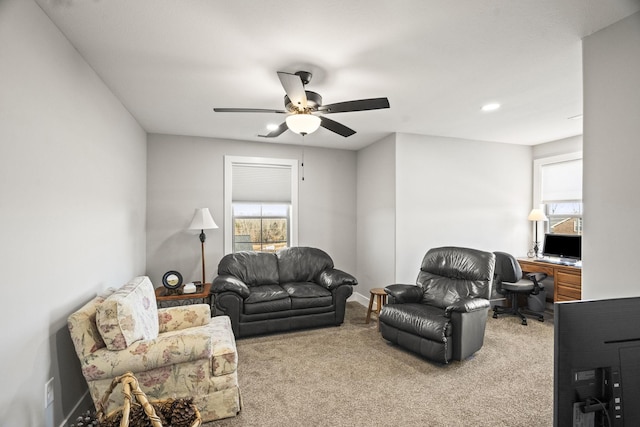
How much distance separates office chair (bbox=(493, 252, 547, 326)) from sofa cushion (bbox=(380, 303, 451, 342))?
1572mm

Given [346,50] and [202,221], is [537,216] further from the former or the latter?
[202,221]

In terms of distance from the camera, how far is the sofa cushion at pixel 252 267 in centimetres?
430

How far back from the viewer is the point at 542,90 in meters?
3.01

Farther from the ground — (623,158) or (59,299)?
(623,158)

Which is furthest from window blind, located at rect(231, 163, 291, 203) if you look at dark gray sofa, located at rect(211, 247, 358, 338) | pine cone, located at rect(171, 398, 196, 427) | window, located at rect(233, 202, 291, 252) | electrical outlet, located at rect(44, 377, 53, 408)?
pine cone, located at rect(171, 398, 196, 427)

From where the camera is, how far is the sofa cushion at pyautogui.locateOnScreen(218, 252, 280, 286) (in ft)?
14.1

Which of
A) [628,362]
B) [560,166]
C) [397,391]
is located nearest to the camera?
[628,362]

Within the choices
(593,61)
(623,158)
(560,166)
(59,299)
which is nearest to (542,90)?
(593,61)

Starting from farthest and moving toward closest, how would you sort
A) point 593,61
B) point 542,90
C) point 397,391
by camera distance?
1. point 542,90
2. point 397,391
3. point 593,61

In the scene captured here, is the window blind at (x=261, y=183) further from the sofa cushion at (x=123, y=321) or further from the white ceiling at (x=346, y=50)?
the sofa cushion at (x=123, y=321)

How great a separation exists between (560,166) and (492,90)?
2920mm

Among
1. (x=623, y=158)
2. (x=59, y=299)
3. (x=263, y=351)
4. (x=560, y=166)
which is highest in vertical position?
(x=560, y=166)

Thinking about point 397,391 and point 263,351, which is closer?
point 397,391

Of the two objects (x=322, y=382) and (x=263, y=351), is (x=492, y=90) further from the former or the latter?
(x=263, y=351)
